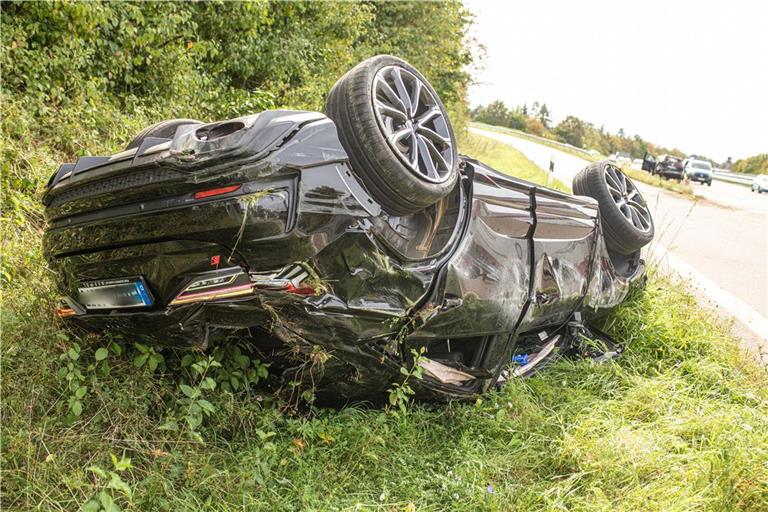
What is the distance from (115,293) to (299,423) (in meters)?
1.06

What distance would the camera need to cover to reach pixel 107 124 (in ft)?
19.2

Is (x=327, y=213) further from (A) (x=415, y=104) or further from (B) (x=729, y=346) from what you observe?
(B) (x=729, y=346)

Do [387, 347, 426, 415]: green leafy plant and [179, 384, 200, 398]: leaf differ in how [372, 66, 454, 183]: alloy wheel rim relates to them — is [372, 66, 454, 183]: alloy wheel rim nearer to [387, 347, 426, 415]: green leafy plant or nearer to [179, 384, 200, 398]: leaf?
[387, 347, 426, 415]: green leafy plant

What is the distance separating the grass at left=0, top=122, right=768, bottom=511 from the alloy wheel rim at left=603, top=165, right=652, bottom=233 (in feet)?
5.40

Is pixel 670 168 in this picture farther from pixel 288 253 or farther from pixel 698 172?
pixel 288 253

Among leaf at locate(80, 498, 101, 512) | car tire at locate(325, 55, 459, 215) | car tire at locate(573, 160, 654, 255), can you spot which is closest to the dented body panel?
car tire at locate(325, 55, 459, 215)

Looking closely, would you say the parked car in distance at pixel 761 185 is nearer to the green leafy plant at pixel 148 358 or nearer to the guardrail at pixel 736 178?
the guardrail at pixel 736 178

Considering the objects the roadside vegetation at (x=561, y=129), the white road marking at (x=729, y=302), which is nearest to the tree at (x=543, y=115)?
the roadside vegetation at (x=561, y=129)

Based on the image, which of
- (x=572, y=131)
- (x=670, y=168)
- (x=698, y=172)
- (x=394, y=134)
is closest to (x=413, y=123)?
(x=394, y=134)

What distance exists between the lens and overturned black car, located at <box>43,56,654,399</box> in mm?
2424

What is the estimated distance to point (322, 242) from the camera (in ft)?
8.22

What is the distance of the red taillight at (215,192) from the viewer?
2371 millimetres

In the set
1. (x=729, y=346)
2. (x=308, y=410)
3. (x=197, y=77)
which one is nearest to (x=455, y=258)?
(x=308, y=410)

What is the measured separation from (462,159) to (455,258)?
23.6 inches
